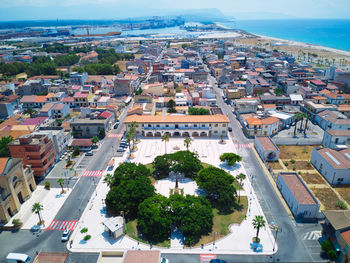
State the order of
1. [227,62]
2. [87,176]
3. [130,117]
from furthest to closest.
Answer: [227,62], [130,117], [87,176]

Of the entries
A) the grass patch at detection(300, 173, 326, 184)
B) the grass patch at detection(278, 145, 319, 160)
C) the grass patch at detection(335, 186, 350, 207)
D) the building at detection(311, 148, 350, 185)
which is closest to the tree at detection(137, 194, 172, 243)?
the grass patch at detection(300, 173, 326, 184)

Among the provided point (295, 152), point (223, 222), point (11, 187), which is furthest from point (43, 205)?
point (295, 152)

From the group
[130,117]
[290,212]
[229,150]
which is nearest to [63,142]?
[130,117]

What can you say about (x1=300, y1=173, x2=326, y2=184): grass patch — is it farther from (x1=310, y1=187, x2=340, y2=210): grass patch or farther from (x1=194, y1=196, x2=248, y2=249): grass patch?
(x1=194, y1=196, x2=248, y2=249): grass patch

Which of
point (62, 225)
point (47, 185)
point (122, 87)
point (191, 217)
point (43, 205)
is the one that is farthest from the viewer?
point (122, 87)

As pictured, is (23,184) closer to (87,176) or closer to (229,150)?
(87,176)

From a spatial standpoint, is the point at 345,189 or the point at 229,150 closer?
the point at 345,189

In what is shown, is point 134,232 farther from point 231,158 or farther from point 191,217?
point 231,158
